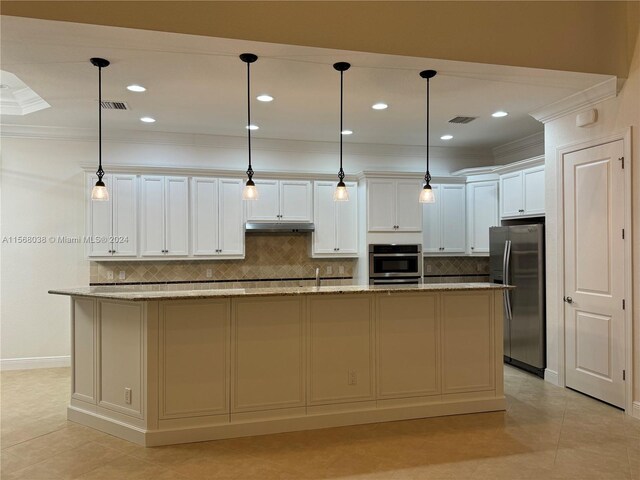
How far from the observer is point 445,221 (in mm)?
6707

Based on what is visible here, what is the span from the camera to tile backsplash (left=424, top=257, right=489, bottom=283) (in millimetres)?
6992

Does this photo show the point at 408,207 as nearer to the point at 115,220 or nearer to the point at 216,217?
the point at 216,217

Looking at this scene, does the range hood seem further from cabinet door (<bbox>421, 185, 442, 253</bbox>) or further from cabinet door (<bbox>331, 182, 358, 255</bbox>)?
cabinet door (<bbox>421, 185, 442, 253</bbox>)

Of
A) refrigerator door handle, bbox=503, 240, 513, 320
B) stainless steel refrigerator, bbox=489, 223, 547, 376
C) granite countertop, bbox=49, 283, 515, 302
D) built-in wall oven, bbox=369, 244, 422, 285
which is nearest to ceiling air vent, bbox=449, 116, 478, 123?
stainless steel refrigerator, bbox=489, 223, 547, 376

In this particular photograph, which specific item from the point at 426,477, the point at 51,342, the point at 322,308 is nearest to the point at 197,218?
the point at 51,342

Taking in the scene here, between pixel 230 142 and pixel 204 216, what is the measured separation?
116 centimetres

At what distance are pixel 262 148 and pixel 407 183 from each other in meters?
2.11

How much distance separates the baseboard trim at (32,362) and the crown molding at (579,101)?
6.42m

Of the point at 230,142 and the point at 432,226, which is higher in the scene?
the point at 230,142

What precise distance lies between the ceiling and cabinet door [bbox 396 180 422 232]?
2.38 ft

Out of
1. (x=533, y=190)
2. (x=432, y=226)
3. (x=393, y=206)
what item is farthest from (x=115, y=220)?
(x=533, y=190)

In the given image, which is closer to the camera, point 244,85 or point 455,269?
point 244,85

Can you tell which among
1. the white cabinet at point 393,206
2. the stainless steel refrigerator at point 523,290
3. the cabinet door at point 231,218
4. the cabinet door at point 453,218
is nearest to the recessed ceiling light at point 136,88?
the cabinet door at point 231,218

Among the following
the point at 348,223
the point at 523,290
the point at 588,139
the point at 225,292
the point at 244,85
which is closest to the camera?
the point at 225,292
